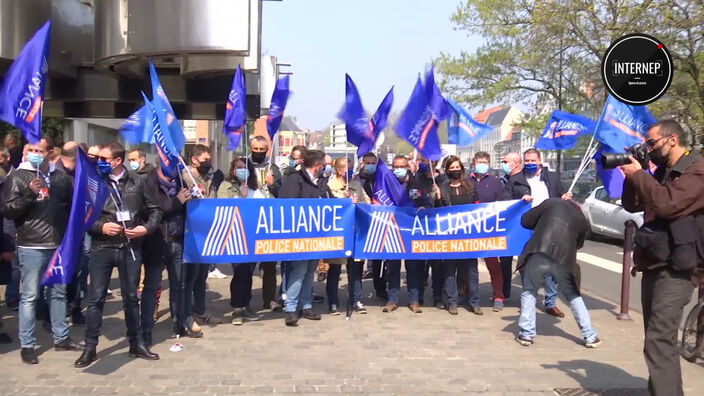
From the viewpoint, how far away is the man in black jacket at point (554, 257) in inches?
274

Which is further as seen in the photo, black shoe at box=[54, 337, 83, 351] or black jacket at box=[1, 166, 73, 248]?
black shoe at box=[54, 337, 83, 351]

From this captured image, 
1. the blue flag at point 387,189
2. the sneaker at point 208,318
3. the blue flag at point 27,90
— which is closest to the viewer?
the blue flag at point 27,90

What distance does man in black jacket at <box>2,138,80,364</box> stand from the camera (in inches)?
243

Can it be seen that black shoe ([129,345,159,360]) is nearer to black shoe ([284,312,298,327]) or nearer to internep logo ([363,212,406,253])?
black shoe ([284,312,298,327])

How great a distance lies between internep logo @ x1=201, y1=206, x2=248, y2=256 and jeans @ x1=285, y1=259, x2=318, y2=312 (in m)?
0.62

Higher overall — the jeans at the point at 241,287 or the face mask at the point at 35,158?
the face mask at the point at 35,158

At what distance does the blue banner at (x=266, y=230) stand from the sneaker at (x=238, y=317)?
0.62 metres

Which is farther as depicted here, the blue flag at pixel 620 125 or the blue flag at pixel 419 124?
the blue flag at pixel 419 124

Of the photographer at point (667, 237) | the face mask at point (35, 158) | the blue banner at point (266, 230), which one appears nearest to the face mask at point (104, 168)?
the face mask at point (35, 158)

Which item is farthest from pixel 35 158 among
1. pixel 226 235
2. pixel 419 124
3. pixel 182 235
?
pixel 419 124

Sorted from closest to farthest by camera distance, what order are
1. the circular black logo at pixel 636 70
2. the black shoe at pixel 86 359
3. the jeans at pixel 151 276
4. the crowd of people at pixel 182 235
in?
the black shoe at pixel 86 359
the crowd of people at pixel 182 235
the jeans at pixel 151 276
the circular black logo at pixel 636 70

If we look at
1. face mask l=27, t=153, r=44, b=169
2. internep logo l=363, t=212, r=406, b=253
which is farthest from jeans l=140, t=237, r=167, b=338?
internep logo l=363, t=212, r=406, b=253

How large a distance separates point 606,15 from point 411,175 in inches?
738

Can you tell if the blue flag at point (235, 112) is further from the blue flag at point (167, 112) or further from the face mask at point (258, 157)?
the blue flag at point (167, 112)
